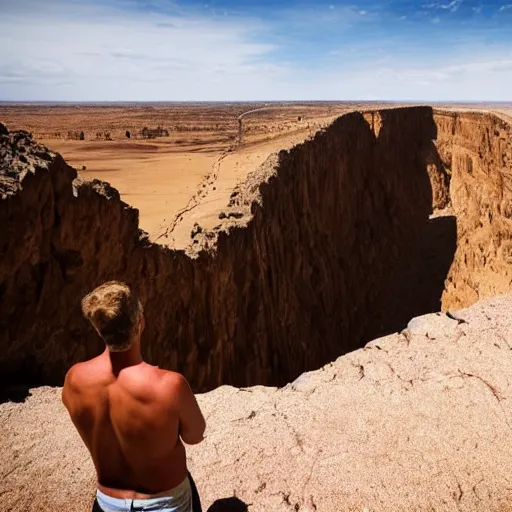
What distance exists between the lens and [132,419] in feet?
9.41

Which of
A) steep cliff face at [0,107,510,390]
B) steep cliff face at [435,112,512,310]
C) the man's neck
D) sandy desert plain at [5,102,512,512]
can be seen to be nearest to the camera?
the man's neck

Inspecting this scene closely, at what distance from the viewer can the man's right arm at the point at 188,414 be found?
2.91m

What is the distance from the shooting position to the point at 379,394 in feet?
18.4

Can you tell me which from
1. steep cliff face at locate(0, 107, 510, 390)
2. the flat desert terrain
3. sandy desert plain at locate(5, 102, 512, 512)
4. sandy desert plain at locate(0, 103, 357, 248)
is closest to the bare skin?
sandy desert plain at locate(5, 102, 512, 512)

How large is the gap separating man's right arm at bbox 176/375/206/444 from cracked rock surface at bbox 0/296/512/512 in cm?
151

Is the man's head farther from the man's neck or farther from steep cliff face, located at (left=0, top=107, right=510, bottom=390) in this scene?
steep cliff face, located at (left=0, top=107, right=510, bottom=390)

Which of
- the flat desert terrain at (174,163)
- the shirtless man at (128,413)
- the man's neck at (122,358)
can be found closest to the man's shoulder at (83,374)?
the shirtless man at (128,413)

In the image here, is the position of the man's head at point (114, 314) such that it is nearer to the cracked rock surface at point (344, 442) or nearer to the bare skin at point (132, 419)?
the bare skin at point (132, 419)

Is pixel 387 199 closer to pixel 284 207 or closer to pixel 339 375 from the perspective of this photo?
pixel 284 207

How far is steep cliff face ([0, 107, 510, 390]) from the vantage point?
5.91 m

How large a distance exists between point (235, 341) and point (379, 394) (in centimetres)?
577

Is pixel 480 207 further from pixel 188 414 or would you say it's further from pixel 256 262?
pixel 188 414

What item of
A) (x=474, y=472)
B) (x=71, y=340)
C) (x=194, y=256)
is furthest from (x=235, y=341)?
(x=474, y=472)

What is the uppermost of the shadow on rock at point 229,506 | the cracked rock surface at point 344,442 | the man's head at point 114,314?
the man's head at point 114,314
